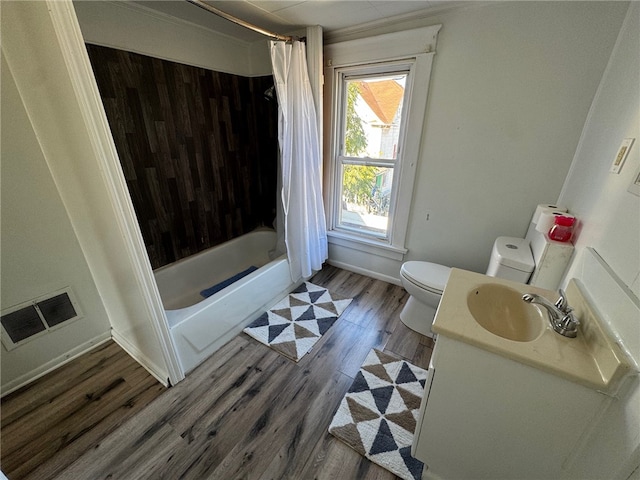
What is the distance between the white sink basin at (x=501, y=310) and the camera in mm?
1031

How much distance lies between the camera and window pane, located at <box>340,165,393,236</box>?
2.22 metres

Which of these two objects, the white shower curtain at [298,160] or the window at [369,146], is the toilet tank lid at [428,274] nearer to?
the window at [369,146]

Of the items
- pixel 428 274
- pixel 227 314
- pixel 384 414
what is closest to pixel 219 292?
pixel 227 314

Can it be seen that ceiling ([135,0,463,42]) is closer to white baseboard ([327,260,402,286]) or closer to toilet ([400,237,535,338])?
toilet ([400,237,535,338])

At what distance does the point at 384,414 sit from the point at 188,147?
7.76ft

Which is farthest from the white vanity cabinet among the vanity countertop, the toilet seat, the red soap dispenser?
the toilet seat

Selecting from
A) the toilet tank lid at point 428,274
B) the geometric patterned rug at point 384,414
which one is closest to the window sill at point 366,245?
the toilet tank lid at point 428,274

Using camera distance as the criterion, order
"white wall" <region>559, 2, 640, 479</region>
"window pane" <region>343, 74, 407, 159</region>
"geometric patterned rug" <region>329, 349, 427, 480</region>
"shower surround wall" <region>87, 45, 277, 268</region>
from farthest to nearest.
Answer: "window pane" <region>343, 74, 407, 159</region> → "shower surround wall" <region>87, 45, 277, 268</region> → "geometric patterned rug" <region>329, 349, 427, 480</region> → "white wall" <region>559, 2, 640, 479</region>

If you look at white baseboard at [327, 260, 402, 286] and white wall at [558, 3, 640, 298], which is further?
white baseboard at [327, 260, 402, 286]

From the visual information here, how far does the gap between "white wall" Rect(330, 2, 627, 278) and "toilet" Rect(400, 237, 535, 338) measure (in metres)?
0.28

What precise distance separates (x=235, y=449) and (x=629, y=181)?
74.2 inches

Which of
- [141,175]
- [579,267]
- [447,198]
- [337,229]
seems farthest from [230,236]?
[579,267]

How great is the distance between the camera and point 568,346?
75cm

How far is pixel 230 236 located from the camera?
2596 millimetres
